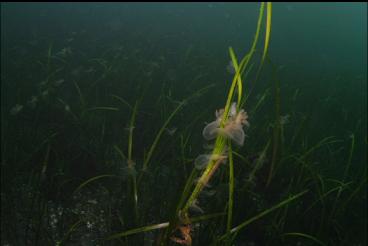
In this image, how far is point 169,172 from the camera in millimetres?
2514

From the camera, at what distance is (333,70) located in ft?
31.6

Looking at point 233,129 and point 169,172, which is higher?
point 233,129

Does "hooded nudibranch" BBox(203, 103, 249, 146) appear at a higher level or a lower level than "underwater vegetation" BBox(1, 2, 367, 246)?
higher

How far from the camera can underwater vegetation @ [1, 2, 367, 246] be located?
5.05 feet

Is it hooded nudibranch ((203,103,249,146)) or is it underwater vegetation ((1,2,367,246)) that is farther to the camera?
underwater vegetation ((1,2,367,246))

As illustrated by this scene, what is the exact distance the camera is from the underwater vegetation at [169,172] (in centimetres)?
154

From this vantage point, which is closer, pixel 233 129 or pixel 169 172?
pixel 233 129

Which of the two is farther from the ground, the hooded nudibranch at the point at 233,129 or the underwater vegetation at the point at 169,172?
the hooded nudibranch at the point at 233,129

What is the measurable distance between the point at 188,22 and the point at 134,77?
24.6 ft

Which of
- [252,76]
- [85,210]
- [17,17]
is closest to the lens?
[85,210]

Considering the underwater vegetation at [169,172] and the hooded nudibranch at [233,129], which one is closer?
the hooded nudibranch at [233,129]

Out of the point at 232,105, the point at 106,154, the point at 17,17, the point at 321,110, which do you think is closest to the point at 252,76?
the point at 321,110

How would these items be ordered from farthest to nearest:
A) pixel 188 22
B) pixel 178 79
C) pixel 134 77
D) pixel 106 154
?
1. pixel 188 22
2. pixel 178 79
3. pixel 134 77
4. pixel 106 154

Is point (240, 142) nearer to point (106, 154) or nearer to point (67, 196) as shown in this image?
point (67, 196)
